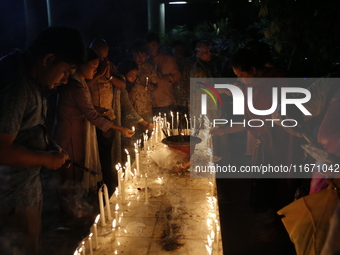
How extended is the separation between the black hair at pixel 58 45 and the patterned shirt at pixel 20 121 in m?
0.11

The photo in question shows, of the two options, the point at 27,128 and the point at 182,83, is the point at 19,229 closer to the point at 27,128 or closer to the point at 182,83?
the point at 27,128

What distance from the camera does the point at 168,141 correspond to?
3.57 meters

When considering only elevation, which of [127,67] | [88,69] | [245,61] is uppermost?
[245,61]

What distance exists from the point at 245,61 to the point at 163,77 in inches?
129

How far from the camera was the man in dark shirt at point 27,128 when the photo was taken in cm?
196

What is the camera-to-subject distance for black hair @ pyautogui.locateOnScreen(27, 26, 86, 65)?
2.15 m

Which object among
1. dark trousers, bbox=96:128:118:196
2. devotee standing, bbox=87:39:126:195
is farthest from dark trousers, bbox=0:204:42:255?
dark trousers, bbox=96:128:118:196

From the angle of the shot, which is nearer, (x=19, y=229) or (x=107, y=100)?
(x=19, y=229)

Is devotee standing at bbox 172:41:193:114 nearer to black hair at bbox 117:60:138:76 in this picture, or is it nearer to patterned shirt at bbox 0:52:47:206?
black hair at bbox 117:60:138:76

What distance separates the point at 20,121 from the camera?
2.00 m

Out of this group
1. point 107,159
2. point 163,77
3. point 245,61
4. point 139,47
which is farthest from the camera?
point 163,77

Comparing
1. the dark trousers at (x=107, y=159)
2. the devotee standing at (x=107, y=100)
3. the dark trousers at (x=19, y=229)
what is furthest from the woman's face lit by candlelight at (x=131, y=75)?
the dark trousers at (x=19, y=229)

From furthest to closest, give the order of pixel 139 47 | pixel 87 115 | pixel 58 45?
pixel 139 47
pixel 87 115
pixel 58 45

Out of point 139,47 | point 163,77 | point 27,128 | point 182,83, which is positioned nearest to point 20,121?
point 27,128
